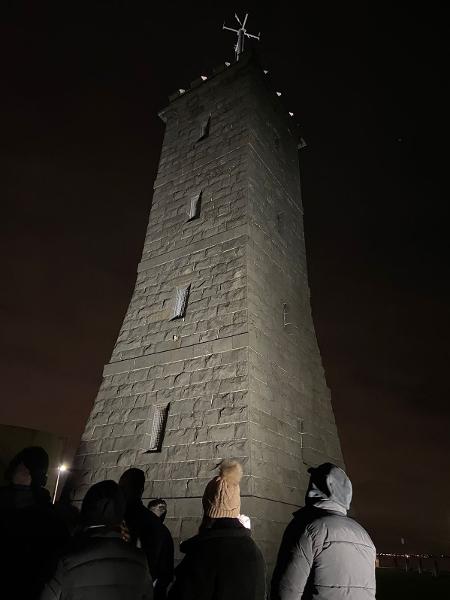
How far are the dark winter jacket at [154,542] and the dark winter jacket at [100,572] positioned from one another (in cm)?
166

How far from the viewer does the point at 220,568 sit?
2.29m

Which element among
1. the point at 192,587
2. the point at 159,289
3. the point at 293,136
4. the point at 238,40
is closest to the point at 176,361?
the point at 159,289

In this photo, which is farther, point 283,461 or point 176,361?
point 176,361

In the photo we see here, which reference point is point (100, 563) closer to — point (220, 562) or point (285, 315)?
point (220, 562)

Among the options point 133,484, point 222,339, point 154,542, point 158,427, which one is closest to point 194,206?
point 222,339

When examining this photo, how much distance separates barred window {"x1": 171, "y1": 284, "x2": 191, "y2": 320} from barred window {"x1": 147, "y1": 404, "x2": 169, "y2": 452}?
1.89 metres

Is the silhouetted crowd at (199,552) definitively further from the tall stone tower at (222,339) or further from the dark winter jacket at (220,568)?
the tall stone tower at (222,339)

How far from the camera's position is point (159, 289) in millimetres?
9492

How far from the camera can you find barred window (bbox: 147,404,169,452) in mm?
7594

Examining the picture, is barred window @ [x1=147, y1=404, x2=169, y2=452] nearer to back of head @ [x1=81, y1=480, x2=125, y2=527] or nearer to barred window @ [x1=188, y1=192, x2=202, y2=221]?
barred window @ [x1=188, y1=192, x2=202, y2=221]

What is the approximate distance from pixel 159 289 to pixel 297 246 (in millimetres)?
3782

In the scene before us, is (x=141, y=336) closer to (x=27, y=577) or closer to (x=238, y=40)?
(x=27, y=577)

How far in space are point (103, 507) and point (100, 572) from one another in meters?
0.30

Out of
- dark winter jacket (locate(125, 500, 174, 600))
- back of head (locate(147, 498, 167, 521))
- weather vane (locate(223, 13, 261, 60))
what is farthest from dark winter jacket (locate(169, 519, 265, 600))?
weather vane (locate(223, 13, 261, 60))
